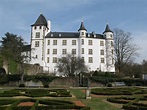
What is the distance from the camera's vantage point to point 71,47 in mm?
79938

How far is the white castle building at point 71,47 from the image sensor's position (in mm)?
78125

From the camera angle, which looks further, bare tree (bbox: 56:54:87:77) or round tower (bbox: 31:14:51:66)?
round tower (bbox: 31:14:51:66)

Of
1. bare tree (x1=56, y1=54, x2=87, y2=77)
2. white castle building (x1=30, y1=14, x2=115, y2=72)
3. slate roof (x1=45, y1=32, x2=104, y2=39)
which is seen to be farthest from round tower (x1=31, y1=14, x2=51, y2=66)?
bare tree (x1=56, y1=54, x2=87, y2=77)

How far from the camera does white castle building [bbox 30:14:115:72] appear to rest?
78125mm

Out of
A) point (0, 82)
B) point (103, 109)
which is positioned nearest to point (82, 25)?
point (0, 82)

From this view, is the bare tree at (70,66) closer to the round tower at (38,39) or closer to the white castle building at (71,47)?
the white castle building at (71,47)

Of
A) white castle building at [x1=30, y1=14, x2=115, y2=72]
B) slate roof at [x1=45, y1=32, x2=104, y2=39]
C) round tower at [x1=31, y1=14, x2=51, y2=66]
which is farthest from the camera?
slate roof at [x1=45, y1=32, x2=104, y2=39]

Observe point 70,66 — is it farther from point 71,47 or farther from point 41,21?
point 41,21

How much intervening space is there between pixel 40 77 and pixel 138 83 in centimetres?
1997

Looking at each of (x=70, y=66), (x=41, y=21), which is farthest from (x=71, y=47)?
(x=70, y=66)

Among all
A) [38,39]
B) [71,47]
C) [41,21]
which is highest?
[41,21]

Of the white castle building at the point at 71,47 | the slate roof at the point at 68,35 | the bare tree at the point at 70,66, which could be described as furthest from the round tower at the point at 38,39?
the bare tree at the point at 70,66

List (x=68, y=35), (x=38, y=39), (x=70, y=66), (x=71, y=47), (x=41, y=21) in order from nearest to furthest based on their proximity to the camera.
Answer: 1. (x=70, y=66)
2. (x=38, y=39)
3. (x=71, y=47)
4. (x=68, y=35)
5. (x=41, y=21)

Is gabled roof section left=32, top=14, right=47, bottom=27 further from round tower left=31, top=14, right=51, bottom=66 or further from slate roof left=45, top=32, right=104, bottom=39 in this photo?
slate roof left=45, top=32, right=104, bottom=39
